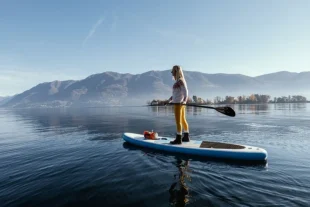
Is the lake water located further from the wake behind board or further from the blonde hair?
the blonde hair

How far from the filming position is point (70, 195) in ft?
19.6

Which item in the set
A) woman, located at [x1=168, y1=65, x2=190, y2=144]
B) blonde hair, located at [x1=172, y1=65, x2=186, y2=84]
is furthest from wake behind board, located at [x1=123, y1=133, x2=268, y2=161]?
blonde hair, located at [x1=172, y1=65, x2=186, y2=84]

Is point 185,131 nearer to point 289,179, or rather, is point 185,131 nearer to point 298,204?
point 289,179

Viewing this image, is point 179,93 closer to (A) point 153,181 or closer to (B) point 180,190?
(A) point 153,181

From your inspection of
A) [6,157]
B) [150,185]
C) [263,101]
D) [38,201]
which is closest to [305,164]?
[150,185]

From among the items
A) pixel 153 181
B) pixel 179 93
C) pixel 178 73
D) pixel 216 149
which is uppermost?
pixel 178 73

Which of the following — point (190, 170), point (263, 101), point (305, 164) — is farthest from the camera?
point (263, 101)

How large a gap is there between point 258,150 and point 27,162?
12376 mm

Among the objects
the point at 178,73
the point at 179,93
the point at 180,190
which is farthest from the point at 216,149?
the point at 178,73

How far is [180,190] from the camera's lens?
6.12m

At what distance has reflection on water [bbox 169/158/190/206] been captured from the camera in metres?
5.39

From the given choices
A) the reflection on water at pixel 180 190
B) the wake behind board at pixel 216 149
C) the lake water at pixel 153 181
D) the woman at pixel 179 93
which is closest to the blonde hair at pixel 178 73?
the woman at pixel 179 93

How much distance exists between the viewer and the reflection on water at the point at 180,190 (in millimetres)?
5386

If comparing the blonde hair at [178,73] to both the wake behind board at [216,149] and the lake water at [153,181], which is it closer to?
the wake behind board at [216,149]
